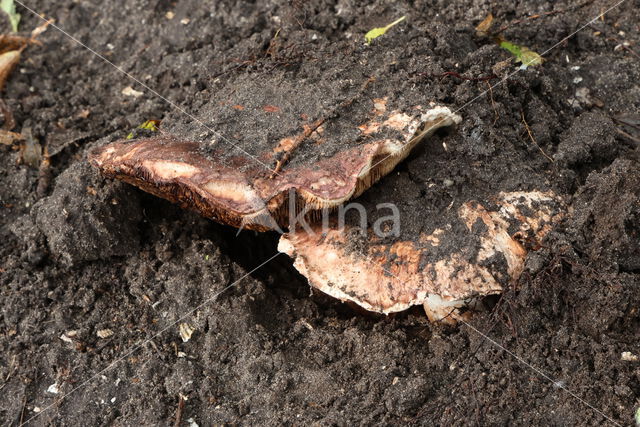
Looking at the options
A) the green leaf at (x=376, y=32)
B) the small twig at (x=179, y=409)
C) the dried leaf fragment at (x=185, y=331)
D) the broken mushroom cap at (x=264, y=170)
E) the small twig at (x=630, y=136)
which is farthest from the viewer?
the green leaf at (x=376, y=32)

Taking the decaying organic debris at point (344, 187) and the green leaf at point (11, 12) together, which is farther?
the green leaf at point (11, 12)

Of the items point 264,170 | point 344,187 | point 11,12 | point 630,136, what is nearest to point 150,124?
point 264,170

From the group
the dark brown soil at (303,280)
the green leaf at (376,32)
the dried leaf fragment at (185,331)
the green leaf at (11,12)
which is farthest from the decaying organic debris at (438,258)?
the green leaf at (11,12)

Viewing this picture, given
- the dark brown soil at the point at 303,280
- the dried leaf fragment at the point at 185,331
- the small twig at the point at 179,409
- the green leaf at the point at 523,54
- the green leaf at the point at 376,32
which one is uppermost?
the green leaf at the point at 376,32

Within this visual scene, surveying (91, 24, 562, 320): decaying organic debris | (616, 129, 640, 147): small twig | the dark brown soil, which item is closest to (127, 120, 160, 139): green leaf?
the dark brown soil

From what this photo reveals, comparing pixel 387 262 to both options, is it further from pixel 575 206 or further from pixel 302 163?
pixel 575 206

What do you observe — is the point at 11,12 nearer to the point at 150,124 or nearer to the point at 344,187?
the point at 150,124

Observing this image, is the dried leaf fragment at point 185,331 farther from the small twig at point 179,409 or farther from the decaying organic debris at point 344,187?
the decaying organic debris at point 344,187
